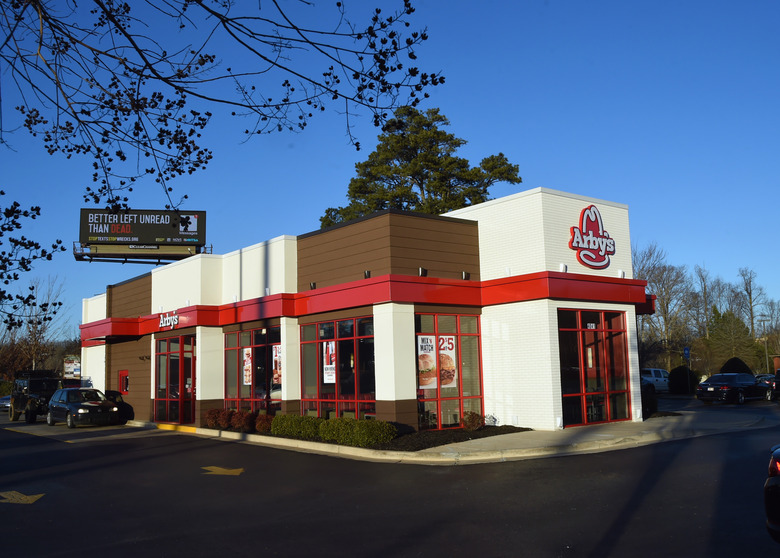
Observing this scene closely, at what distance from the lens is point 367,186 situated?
45.2 metres

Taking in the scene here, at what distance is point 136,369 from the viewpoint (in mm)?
31750

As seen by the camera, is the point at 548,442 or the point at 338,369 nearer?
the point at 548,442

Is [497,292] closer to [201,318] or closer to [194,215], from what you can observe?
[201,318]

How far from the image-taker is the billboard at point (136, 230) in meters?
46.6

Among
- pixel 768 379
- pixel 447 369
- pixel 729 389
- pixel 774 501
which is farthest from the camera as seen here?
pixel 768 379

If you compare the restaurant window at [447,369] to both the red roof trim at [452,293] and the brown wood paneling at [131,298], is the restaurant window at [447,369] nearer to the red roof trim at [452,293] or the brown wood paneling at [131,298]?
the red roof trim at [452,293]

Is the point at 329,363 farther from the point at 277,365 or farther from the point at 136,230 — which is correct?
the point at 136,230

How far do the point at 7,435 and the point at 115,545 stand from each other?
21.0 metres

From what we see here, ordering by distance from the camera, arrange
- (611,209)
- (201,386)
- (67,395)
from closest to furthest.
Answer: (611,209) < (201,386) < (67,395)

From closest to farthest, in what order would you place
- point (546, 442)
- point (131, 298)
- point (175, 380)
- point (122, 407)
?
1. point (546, 442)
2. point (175, 380)
3. point (122, 407)
4. point (131, 298)

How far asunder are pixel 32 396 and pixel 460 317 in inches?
923

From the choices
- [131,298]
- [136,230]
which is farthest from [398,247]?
[136,230]

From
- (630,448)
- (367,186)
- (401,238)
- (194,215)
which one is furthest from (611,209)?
(194,215)

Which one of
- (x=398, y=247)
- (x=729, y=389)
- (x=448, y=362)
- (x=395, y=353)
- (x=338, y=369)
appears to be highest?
(x=398, y=247)
